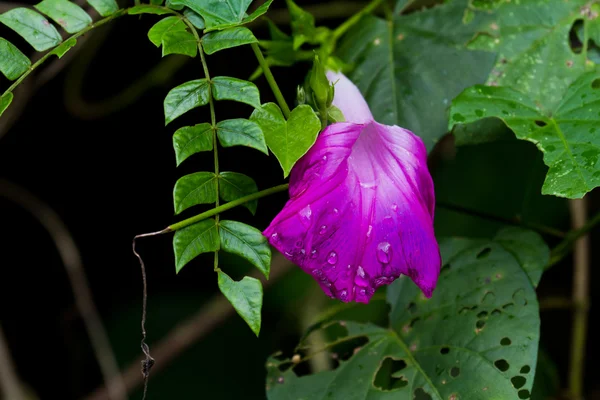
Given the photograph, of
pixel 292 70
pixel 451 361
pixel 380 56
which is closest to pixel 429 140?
pixel 380 56

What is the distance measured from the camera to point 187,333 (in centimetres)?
165

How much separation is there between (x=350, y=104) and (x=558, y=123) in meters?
0.27

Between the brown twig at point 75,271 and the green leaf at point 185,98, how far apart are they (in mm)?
922

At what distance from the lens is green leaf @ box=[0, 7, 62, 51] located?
790 mm

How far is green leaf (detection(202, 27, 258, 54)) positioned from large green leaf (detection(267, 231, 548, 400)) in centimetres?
48

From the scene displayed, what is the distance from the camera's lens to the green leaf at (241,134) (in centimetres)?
72

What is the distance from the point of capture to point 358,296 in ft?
2.49

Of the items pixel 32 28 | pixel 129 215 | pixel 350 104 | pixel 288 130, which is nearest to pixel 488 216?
pixel 350 104

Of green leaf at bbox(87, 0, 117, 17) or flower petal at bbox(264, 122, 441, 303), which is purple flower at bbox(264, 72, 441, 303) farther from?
green leaf at bbox(87, 0, 117, 17)

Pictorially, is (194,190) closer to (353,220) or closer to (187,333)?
(353,220)

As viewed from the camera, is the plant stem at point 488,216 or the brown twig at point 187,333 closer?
the plant stem at point 488,216

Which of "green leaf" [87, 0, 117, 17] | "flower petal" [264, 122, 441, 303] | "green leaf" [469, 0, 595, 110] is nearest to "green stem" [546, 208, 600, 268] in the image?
"green leaf" [469, 0, 595, 110]

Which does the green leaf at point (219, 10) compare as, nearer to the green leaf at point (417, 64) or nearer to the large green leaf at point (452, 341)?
the green leaf at point (417, 64)

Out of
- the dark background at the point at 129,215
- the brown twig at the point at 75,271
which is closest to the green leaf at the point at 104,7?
the dark background at the point at 129,215
